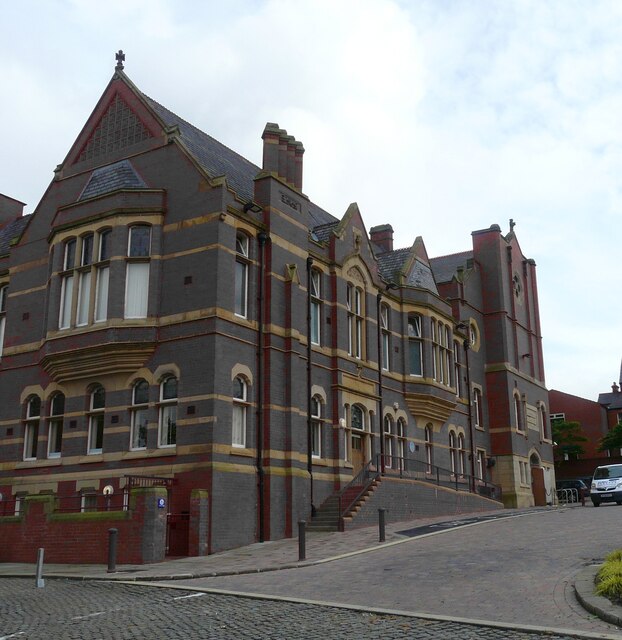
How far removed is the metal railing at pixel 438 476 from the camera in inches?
1262

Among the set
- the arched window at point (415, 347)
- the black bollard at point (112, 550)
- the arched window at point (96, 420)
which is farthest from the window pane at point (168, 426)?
the arched window at point (415, 347)

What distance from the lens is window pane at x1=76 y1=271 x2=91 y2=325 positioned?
26.3m

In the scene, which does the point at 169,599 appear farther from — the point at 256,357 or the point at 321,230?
the point at 321,230

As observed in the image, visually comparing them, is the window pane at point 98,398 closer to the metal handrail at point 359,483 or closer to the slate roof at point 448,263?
the metal handrail at point 359,483

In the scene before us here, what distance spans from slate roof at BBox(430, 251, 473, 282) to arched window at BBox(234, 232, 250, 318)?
2020 centimetres

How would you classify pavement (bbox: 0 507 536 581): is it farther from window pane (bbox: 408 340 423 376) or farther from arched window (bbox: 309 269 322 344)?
window pane (bbox: 408 340 423 376)

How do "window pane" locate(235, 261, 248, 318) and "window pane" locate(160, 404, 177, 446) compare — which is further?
"window pane" locate(235, 261, 248, 318)

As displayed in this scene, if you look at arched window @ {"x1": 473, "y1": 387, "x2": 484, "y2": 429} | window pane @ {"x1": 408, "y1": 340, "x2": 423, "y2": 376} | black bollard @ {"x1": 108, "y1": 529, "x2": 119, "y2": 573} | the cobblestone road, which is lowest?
the cobblestone road

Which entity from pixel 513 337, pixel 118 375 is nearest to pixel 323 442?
pixel 118 375

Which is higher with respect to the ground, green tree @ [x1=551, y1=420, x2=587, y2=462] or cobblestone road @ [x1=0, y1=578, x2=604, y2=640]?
green tree @ [x1=551, y1=420, x2=587, y2=462]

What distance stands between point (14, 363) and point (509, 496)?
25.5m

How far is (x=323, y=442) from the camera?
28.3 meters

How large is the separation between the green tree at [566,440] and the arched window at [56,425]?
50.4 metres

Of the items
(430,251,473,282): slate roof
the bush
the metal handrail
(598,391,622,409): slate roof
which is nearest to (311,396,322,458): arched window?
the metal handrail
